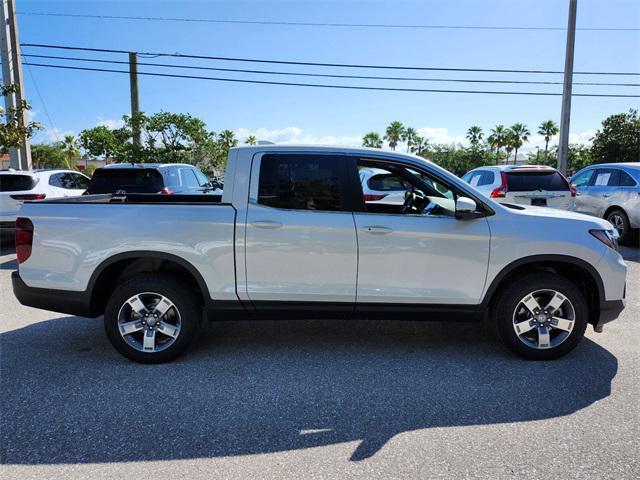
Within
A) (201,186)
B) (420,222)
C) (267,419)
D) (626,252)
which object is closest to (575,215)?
(420,222)

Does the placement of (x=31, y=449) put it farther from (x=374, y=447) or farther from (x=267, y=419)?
(x=374, y=447)

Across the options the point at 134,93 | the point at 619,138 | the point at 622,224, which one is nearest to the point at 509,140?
the point at 619,138

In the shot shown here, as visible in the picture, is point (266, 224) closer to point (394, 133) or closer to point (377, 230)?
point (377, 230)

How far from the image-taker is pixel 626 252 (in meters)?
9.23

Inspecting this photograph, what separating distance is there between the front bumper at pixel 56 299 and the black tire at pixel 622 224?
402 inches

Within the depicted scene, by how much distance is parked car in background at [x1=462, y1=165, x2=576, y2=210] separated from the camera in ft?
31.4

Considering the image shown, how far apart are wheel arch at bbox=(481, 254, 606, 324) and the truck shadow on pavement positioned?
0.53m

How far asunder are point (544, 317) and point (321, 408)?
6.93 feet

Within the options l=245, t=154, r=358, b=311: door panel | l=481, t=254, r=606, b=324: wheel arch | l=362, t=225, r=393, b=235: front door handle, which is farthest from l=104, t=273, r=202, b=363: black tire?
l=481, t=254, r=606, b=324: wheel arch

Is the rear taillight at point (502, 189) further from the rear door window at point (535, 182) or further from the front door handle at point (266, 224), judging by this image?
the front door handle at point (266, 224)

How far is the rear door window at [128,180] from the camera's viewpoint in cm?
879

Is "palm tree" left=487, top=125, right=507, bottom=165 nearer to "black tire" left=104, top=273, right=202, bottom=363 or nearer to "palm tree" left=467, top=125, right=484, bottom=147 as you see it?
"palm tree" left=467, top=125, right=484, bottom=147

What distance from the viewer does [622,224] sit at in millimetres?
9742

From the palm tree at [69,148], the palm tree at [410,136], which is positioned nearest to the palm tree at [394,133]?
the palm tree at [410,136]
